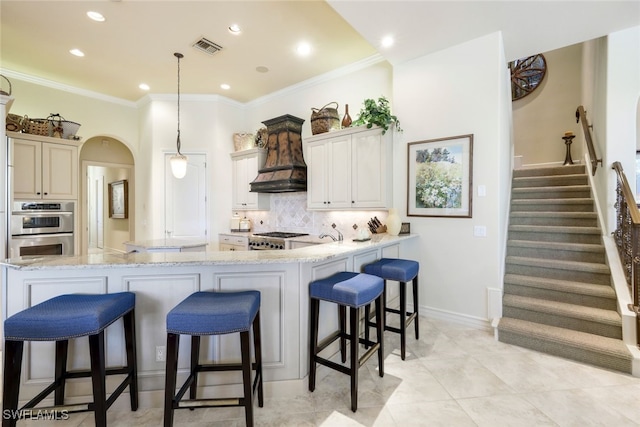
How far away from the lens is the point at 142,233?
5586 millimetres

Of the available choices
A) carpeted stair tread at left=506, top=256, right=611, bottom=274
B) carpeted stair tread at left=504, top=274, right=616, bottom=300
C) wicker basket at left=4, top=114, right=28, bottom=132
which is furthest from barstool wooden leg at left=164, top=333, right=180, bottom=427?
wicker basket at left=4, top=114, right=28, bottom=132

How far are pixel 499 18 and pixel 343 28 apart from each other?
163 centimetres

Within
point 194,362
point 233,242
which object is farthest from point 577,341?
point 233,242

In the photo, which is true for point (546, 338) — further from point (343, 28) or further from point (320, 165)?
point (343, 28)

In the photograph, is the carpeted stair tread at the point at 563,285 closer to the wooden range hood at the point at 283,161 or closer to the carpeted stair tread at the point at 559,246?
the carpeted stair tread at the point at 559,246

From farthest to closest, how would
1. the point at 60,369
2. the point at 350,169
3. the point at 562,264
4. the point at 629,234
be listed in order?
the point at 350,169 → the point at 562,264 → the point at 629,234 → the point at 60,369

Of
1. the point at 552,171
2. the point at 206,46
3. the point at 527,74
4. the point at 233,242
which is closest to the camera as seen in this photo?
the point at 206,46

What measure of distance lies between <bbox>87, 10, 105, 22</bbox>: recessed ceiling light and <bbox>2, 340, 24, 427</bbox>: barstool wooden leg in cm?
336

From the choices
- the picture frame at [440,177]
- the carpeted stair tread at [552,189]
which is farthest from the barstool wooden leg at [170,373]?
the carpeted stair tread at [552,189]

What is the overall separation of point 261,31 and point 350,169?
2021 mm

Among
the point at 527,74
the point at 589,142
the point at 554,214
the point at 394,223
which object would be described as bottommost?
the point at 394,223

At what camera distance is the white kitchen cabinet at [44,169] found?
4.22 metres

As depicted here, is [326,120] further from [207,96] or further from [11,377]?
[11,377]

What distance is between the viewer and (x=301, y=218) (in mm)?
5051
